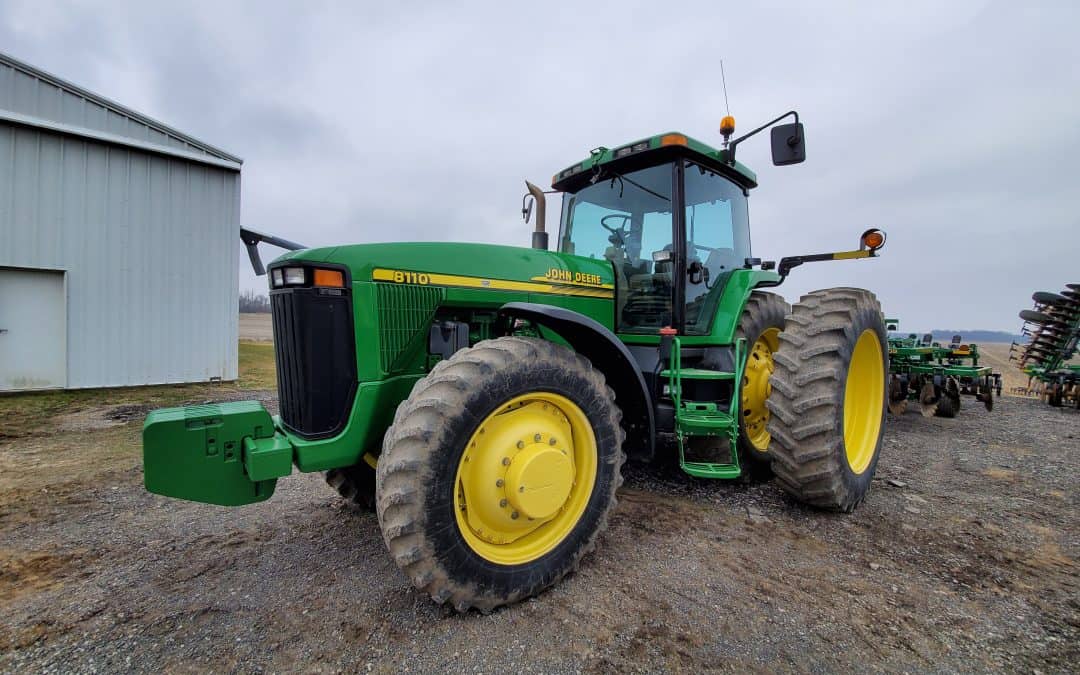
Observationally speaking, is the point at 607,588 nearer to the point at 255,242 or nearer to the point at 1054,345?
the point at 255,242

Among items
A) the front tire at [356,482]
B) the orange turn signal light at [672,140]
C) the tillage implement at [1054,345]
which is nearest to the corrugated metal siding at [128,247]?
the front tire at [356,482]

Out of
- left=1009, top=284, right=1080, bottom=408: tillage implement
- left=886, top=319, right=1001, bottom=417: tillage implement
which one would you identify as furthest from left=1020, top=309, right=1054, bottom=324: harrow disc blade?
left=886, top=319, right=1001, bottom=417: tillage implement

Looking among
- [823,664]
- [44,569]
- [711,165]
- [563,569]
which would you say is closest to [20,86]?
[44,569]

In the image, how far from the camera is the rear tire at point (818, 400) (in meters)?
2.94

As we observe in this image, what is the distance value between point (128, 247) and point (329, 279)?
28.6 ft

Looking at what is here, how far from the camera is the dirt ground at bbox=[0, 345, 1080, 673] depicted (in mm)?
1892

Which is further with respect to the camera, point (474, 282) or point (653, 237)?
point (653, 237)

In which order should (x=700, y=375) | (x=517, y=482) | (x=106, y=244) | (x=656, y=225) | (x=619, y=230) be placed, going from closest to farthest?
(x=517, y=482), (x=700, y=375), (x=656, y=225), (x=619, y=230), (x=106, y=244)

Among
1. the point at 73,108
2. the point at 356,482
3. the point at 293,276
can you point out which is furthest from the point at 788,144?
the point at 73,108

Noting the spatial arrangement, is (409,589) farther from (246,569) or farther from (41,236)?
(41,236)

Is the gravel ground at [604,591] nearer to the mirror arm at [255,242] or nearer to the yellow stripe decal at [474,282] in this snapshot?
the yellow stripe decal at [474,282]

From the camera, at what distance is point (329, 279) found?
229 cm

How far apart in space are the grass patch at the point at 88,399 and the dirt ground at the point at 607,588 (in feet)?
10.2

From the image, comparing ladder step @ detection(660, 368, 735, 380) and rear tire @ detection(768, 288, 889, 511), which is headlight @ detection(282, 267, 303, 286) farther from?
rear tire @ detection(768, 288, 889, 511)
